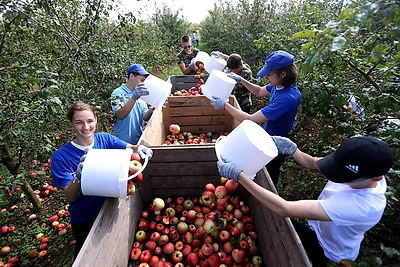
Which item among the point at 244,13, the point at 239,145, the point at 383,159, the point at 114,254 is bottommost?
the point at 114,254

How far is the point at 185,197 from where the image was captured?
2.54 metres

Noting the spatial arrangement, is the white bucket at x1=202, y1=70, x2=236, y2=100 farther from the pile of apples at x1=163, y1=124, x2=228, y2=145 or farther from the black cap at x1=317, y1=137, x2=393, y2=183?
the black cap at x1=317, y1=137, x2=393, y2=183

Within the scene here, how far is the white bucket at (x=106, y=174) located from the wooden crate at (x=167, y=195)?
231mm

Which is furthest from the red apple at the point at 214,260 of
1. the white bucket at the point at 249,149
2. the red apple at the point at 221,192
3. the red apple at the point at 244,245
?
the white bucket at the point at 249,149

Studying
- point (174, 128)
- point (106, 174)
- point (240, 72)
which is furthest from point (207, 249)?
point (240, 72)

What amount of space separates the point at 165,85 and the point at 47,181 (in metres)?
2.73

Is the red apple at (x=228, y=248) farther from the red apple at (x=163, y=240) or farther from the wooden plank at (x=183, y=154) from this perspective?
the wooden plank at (x=183, y=154)

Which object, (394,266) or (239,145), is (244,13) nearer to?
(239,145)

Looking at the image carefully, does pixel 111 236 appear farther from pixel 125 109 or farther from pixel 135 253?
pixel 125 109

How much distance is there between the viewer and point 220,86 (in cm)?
284

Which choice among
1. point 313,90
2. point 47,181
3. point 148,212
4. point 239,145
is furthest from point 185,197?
point 47,181

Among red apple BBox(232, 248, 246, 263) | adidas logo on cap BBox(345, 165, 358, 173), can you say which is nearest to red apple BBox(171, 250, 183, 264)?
red apple BBox(232, 248, 246, 263)

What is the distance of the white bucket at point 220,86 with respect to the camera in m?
2.81

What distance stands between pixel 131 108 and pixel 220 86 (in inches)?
45.1
